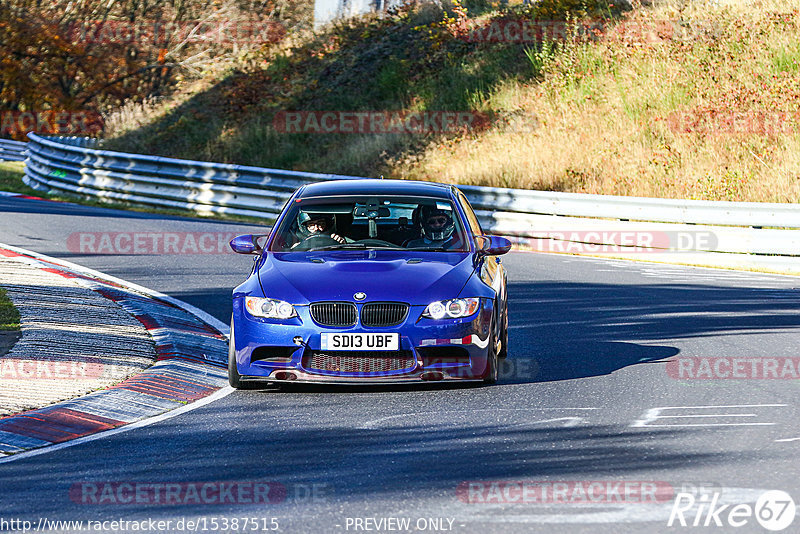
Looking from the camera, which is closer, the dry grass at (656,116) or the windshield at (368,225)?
the windshield at (368,225)

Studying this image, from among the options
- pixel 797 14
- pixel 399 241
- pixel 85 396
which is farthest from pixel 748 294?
pixel 797 14

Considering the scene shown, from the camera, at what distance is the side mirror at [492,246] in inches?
382

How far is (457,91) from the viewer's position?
103 ft

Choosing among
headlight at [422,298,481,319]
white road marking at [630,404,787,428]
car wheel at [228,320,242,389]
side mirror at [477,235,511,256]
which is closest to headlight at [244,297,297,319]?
car wheel at [228,320,242,389]

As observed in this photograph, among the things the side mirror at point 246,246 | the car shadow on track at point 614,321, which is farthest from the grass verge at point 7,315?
the car shadow on track at point 614,321

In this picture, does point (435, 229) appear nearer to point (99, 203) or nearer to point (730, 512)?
point (730, 512)

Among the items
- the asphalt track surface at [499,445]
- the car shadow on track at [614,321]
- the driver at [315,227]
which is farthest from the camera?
the car shadow on track at [614,321]

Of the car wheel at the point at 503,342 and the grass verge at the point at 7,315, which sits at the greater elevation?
the grass verge at the point at 7,315

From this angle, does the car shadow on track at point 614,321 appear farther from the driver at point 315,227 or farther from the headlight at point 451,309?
the driver at point 315,227

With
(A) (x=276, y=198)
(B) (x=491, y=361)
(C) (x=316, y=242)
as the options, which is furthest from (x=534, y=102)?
(B) (x=491, y=361)

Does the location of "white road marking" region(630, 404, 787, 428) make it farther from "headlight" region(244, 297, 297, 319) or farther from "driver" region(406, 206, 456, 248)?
Result: "headlight" region(244, 297, 297, 319)

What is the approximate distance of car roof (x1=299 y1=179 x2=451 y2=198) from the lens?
10188mm

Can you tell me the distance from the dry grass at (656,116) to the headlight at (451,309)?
531 inches

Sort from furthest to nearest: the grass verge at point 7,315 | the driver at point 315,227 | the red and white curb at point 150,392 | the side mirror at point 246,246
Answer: the grass verge at point 7,315, the driver at point 315,227, the side mirror at point 246,246, the red and white curb at point 150,392
